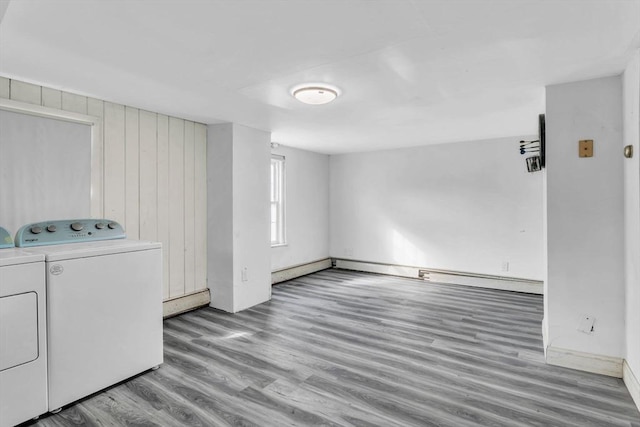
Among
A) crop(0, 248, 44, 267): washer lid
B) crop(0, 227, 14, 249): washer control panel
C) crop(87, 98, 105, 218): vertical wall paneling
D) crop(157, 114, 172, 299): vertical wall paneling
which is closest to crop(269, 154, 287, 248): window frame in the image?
crop(157, 114, 172, 299): vertical wall paneling

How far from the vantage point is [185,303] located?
3.87 metres

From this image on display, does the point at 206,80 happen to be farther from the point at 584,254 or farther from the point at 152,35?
the point at 584,254

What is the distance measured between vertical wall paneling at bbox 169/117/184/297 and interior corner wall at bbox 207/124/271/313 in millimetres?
364

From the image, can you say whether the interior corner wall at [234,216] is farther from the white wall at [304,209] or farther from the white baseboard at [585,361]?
the white baseboard at [585,361]

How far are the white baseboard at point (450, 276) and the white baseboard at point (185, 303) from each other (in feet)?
9.99

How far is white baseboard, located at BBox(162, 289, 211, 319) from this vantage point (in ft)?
12.1

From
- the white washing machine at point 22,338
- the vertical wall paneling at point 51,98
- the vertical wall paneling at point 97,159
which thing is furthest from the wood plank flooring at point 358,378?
the vertical wall paneling at point 51,98

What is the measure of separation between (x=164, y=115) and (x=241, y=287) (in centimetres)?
215

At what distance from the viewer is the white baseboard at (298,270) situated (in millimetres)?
5398

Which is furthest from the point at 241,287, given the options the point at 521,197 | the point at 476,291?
the point at 521,197

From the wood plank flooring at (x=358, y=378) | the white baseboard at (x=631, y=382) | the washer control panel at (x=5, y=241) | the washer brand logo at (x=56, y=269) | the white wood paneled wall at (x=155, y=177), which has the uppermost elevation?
the white wood paneled wall at (x=155, y=177)

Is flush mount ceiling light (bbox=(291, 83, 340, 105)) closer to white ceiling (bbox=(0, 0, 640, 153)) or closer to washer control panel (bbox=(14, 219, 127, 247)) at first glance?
white ceiling (bbox=(0, 0, 640, 153))

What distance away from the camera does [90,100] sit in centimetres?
304

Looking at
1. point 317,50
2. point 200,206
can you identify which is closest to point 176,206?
point 200,206
